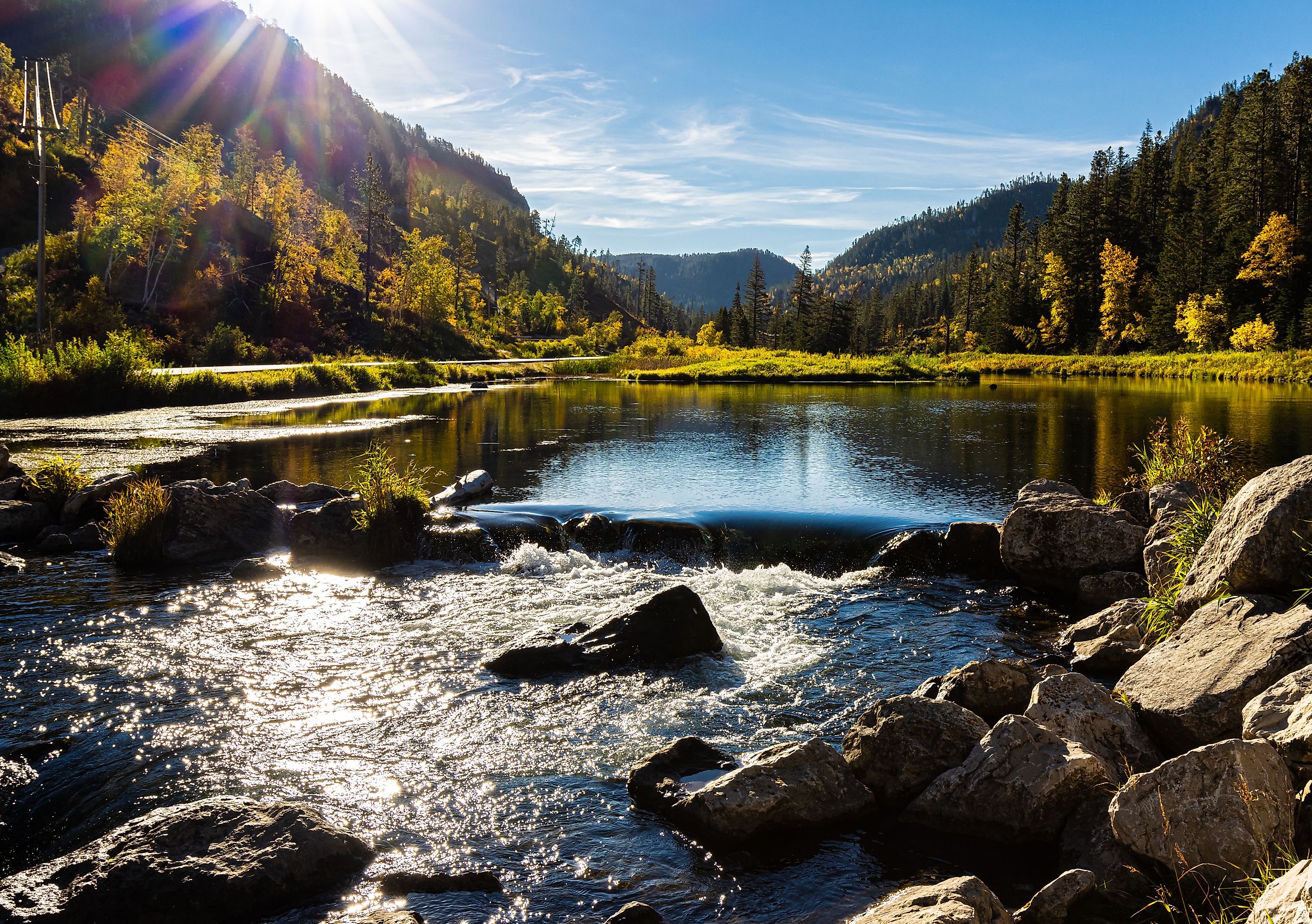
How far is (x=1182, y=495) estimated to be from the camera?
1287cm

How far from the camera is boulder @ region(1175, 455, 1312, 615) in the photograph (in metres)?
7.42

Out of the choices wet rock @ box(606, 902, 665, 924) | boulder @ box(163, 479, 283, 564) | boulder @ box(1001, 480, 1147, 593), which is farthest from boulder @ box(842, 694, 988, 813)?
boulder @ box(163, 479, 283, 564)

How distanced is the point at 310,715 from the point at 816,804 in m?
5.70

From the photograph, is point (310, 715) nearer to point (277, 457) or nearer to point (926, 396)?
point (277, 457)

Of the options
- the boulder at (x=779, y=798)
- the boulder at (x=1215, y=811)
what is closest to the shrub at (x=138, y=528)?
the boulder at (x=779, y=798)

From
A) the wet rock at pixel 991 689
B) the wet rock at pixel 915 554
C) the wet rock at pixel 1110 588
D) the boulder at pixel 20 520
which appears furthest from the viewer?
the boulder at pixel 20 520

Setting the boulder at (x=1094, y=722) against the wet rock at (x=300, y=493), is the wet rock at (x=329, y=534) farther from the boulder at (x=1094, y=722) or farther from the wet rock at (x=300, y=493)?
the boulder at (x=1094, y=722)

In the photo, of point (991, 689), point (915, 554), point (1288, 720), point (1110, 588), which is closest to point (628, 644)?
point (991, 689)

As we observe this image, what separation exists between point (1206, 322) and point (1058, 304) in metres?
26.3

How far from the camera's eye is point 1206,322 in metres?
78.9

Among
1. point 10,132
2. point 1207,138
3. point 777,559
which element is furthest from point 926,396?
point 10,132

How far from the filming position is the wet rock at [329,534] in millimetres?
15312

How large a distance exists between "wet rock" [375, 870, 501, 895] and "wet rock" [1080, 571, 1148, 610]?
33.4ft

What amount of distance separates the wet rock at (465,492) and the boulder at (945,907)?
50.1 feet
